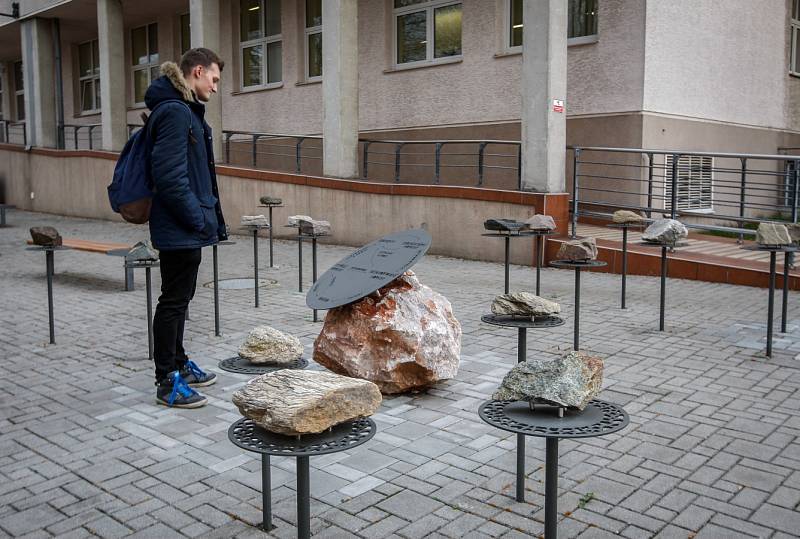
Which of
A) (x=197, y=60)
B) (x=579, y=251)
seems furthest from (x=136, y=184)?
(x=579, y=251)

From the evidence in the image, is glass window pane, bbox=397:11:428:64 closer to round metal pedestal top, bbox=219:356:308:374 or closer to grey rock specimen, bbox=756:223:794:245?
grey rock specimen, bbox=756:223:794:245

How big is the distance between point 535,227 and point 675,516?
17.3 feet

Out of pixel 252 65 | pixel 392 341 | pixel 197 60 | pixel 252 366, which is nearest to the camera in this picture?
pixel 252 366

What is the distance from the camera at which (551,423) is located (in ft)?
9.79

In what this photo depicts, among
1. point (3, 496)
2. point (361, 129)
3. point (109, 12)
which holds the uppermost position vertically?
point (109, 12)

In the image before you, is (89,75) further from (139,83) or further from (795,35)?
(795,35)

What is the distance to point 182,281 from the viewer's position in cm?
510

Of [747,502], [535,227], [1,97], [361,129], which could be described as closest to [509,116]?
[361,129]

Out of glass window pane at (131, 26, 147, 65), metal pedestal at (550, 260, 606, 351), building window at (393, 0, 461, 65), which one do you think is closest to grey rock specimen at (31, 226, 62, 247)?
metal pedestal at (550, 260, 606, 351)

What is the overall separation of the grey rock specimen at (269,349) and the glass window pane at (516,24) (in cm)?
1163

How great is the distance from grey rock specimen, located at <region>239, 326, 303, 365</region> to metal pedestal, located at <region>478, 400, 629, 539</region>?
178cm

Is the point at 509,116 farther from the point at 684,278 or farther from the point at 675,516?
the point at 675,516

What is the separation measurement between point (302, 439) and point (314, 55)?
17231 mm

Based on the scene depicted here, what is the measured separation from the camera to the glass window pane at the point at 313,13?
61.9ft
